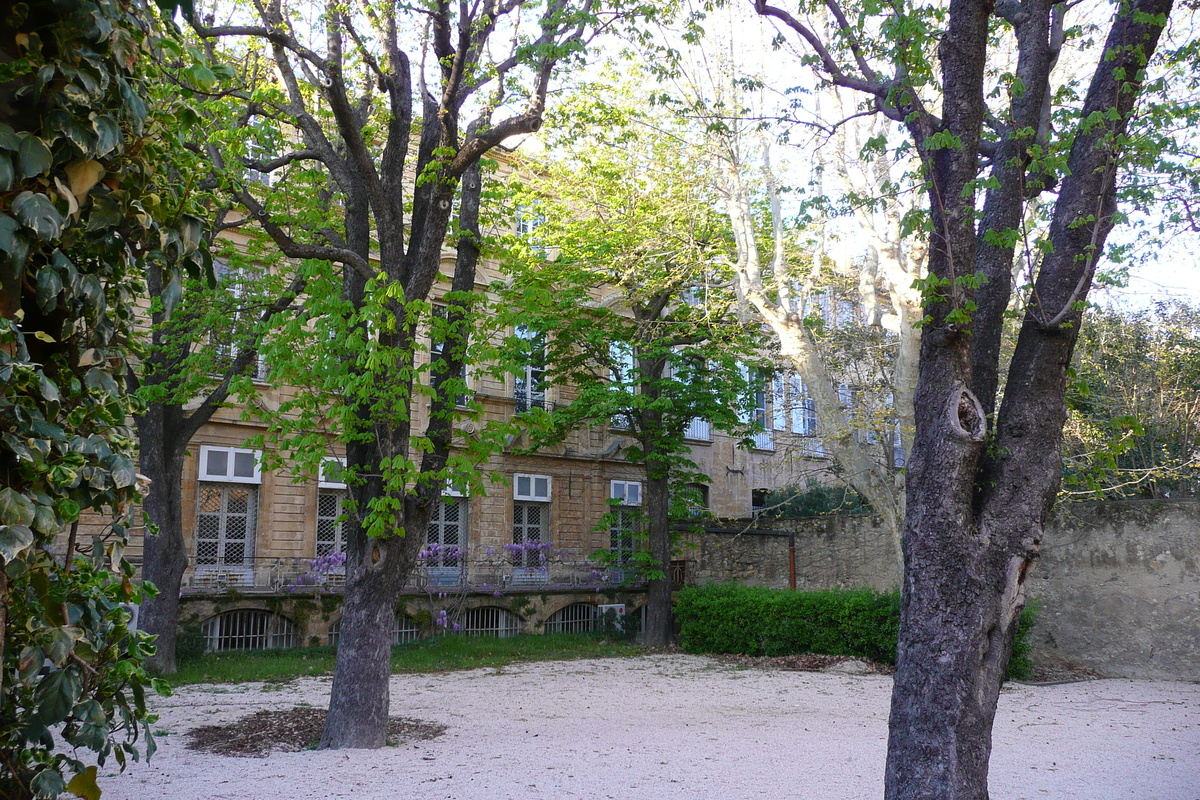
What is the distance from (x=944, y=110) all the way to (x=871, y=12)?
2.29ft

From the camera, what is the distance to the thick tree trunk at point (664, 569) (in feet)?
58.5

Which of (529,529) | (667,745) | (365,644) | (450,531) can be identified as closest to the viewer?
(365,644)

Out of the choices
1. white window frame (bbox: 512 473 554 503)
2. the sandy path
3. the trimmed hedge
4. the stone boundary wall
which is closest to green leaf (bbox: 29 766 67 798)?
the sandy path

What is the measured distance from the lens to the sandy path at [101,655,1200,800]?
6.67 m

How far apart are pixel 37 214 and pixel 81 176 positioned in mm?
284

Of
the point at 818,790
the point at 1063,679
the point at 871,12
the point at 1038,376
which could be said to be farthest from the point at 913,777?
the point at 1063,679

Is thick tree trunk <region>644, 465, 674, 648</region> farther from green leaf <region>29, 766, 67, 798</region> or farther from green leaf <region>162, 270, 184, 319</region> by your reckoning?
green leaf <region>29, 766, 67, 798</region>

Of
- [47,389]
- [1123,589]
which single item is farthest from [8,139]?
[1123,589]

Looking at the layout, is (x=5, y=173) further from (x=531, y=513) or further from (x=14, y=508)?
(x=531, y=513)

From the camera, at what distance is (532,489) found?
23.2 m

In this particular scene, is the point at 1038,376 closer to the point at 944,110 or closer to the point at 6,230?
the point at 944,110

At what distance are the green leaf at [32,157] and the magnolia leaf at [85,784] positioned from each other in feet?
5.87

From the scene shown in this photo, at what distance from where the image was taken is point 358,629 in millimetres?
8188

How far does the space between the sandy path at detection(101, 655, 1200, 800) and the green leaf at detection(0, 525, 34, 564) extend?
436cm
